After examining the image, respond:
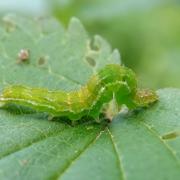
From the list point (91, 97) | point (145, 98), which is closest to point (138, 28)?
point (145, 98)

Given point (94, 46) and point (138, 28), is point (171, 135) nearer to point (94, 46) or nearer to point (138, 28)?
point (94, 46)

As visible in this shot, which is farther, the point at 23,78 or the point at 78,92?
the point at 23,78

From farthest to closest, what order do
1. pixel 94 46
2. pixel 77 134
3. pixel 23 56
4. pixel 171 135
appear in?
Answer: pixel 94 46 < pixel 23 56 < pixel 77 134 < pixel 171 135

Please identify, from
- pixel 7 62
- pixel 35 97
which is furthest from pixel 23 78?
pixel 35 97

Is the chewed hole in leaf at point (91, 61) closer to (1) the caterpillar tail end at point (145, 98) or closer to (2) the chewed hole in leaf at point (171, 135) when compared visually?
(1) the caterpillar tail end at point (145, 98)

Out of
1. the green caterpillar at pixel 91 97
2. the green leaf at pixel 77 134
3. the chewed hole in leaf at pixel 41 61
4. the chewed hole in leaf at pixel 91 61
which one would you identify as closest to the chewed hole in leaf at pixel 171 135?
the green leaf at pixel 77 134

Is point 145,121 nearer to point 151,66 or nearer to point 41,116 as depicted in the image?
point 41,116
